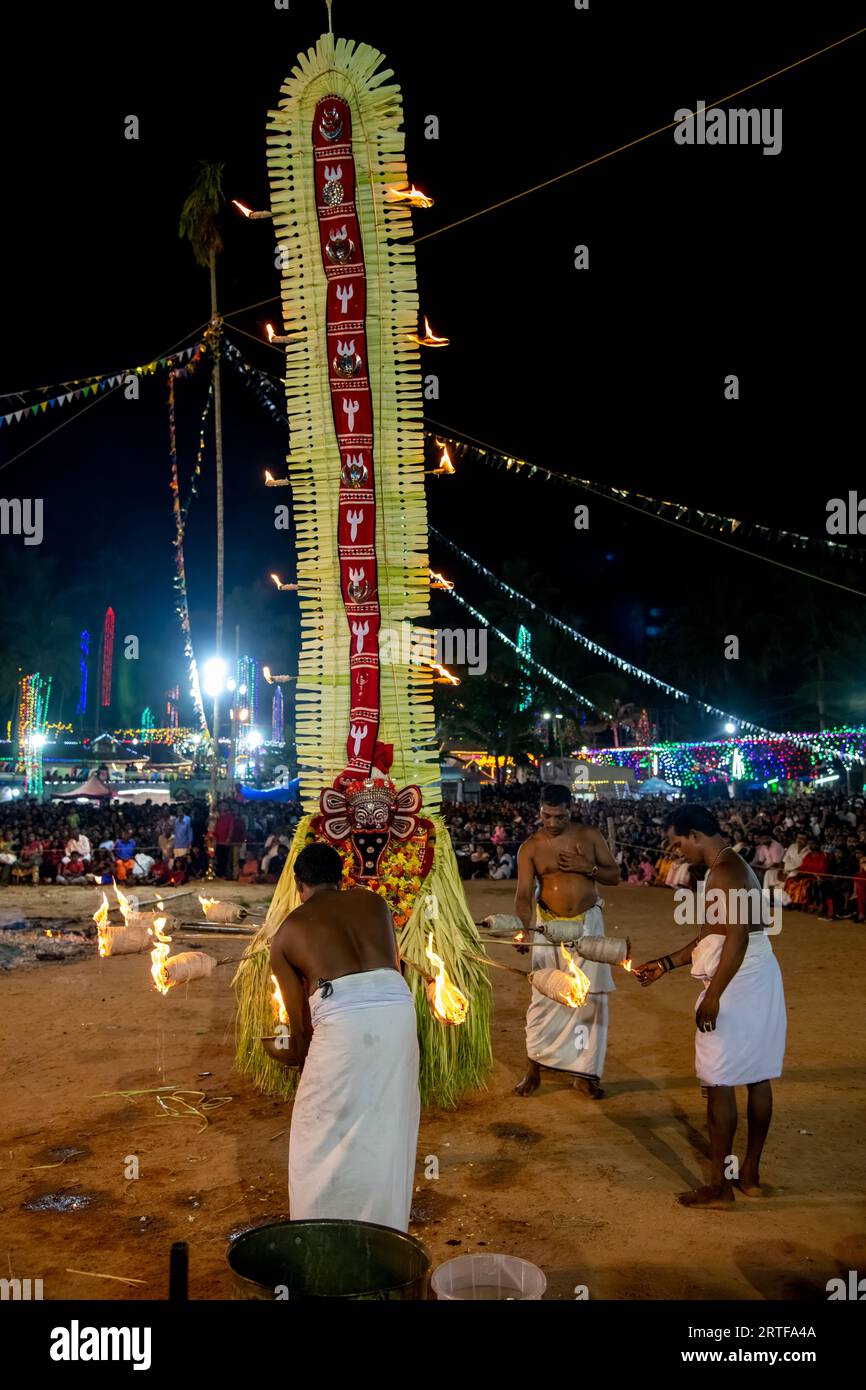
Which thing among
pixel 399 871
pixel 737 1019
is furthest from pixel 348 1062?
pixel 399 871

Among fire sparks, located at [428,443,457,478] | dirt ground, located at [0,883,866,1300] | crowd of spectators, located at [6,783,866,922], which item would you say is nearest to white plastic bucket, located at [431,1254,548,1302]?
dirt ground, located at [0,883,866,1300]

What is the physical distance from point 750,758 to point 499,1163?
30882 mm

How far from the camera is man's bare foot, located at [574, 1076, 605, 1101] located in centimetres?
613

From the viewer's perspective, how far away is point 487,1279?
11.3 ft

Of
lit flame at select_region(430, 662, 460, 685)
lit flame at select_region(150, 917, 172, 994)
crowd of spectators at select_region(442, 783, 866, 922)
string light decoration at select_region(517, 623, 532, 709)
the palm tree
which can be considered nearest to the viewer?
lit flame at select_region(150, 917, 172, 994)

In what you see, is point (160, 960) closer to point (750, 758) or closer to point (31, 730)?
point (750, 758)

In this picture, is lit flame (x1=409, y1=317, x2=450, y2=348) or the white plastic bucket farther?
lit flame (x1=409, y1=317, x2=450, y2=348)

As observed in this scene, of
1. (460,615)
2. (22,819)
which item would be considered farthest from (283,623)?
(22,819)

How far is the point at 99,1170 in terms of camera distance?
16.6ft

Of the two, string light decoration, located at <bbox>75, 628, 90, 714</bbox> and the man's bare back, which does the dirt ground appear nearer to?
the man's bare back

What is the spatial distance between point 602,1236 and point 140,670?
7842 cm

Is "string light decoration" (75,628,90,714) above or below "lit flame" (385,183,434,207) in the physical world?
above

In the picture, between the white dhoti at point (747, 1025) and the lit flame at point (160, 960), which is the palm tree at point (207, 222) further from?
the white dhoti at point (747, 1025)

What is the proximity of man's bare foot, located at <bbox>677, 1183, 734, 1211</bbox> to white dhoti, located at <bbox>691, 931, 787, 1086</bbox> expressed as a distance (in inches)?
18.7
